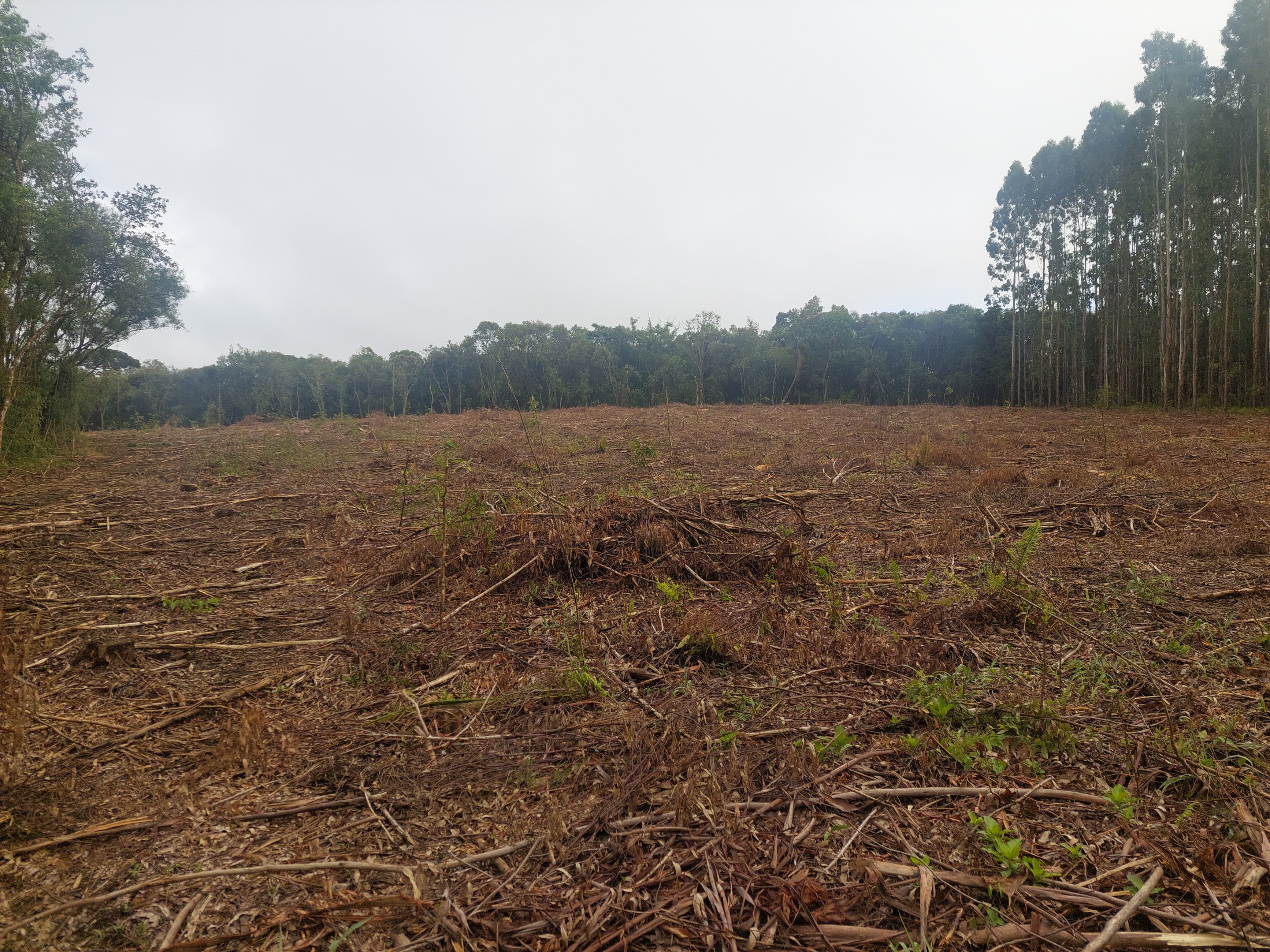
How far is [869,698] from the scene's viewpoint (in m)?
2.50

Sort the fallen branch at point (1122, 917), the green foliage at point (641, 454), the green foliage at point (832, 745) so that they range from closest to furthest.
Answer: the fallen branch at point (1122, 917) → the green foliage at point (832, 745) → the green foliage at point (641, 454)

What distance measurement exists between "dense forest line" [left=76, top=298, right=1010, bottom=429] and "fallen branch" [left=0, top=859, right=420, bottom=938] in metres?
30.6

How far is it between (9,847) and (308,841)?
88 centimetres

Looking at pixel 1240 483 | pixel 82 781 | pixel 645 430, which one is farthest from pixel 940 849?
pixel 645 430

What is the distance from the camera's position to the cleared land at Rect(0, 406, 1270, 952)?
1.49 m

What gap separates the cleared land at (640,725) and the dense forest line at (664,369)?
2772 centimetres

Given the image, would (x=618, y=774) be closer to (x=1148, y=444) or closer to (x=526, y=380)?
(x=1148, y=444)

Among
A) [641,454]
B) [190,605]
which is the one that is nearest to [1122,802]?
[190,605]

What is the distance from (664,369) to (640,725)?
34.8m

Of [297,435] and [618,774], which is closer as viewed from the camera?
[618,774]

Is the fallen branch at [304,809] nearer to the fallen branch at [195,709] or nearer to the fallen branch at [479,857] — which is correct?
the fallen branch at [479,857]

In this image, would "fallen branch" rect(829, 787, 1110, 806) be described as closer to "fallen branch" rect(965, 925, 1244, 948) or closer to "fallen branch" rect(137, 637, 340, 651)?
"fallen branch" rect(965, 925, 1244, 948)

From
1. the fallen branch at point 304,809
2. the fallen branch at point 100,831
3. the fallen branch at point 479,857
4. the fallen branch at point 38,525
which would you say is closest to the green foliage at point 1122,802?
the fallen branch at point 479,857

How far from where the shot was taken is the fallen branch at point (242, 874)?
59.7 inches
